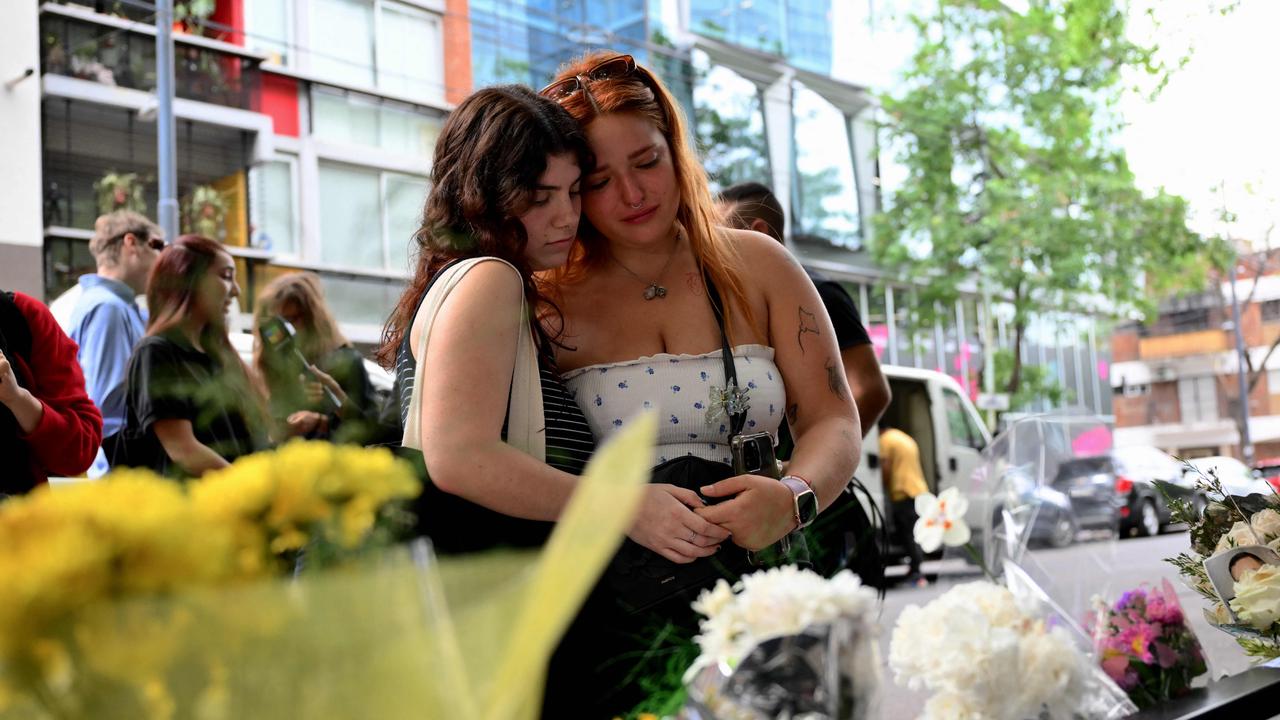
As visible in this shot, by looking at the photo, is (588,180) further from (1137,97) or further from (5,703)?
(1137,97)

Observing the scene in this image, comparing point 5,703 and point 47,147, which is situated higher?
point 47,147

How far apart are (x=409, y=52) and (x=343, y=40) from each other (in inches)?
35.5

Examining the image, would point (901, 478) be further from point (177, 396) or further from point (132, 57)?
point (132, 57)

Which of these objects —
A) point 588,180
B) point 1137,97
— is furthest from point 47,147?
point 1137,97

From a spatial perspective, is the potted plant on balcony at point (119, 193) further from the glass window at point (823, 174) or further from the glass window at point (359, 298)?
the glass window at point (823, 174)

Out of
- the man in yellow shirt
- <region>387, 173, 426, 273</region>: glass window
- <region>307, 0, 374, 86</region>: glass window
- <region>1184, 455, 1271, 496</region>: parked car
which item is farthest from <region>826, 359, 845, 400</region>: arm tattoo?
<region>307, 0, 374, 86</region>: glass window

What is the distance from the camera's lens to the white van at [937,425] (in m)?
10.1

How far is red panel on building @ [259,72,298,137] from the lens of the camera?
1397 centimetres

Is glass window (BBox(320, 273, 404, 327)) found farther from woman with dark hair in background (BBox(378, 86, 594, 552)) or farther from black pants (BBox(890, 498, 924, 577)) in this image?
woman with dark hair in background (BBox(378, 86, 594, 552))

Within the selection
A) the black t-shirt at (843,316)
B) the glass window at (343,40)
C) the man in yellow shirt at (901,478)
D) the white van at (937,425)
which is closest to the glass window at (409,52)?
the glass window at (343,40)

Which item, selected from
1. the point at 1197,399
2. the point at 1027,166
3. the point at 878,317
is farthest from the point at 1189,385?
the point at 1027,166

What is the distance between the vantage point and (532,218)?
173cm

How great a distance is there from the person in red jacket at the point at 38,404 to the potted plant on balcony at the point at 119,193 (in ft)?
32.5

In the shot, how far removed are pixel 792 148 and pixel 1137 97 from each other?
568 centimetres
